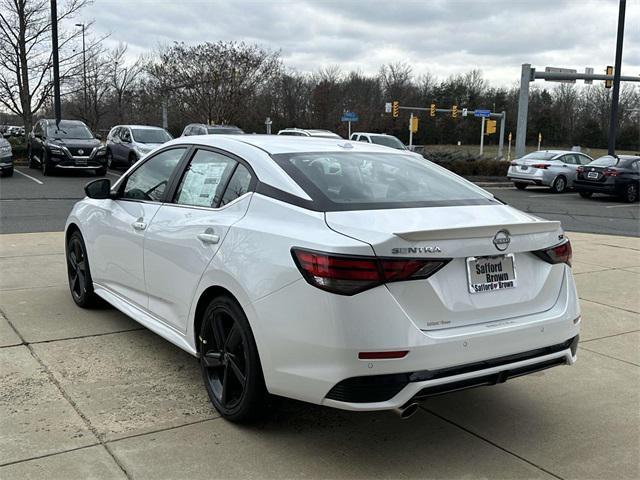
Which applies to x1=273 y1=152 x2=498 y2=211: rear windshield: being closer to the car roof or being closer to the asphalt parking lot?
the car roof

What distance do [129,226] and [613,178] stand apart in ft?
63.1

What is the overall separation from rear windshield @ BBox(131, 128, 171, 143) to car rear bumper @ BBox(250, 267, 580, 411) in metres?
19.4

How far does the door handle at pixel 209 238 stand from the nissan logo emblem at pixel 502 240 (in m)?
1.49

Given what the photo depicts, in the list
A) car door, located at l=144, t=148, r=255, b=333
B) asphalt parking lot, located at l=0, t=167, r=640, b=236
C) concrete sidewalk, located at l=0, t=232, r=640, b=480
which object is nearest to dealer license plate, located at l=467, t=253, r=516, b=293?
concrete sidewalk, located at l=0, t=232, r=640, b=480

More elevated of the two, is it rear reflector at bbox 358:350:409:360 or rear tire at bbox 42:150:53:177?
rear reflector at bbox 358:350:409:360

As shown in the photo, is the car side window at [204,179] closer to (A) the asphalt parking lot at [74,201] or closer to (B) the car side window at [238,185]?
(B) the car side window at [238,185]

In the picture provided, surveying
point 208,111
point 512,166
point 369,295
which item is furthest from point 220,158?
point 208,111

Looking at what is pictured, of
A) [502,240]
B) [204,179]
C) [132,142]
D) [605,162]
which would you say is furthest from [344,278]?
[605,162]

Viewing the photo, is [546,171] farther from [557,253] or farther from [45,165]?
[557,253]

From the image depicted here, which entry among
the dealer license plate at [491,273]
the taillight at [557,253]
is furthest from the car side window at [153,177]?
the taillight at [557,253]

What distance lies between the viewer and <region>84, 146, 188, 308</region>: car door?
4.49 metres

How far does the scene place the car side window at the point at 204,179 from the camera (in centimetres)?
392

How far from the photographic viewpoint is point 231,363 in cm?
350

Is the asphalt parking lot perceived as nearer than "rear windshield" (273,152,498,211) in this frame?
No
